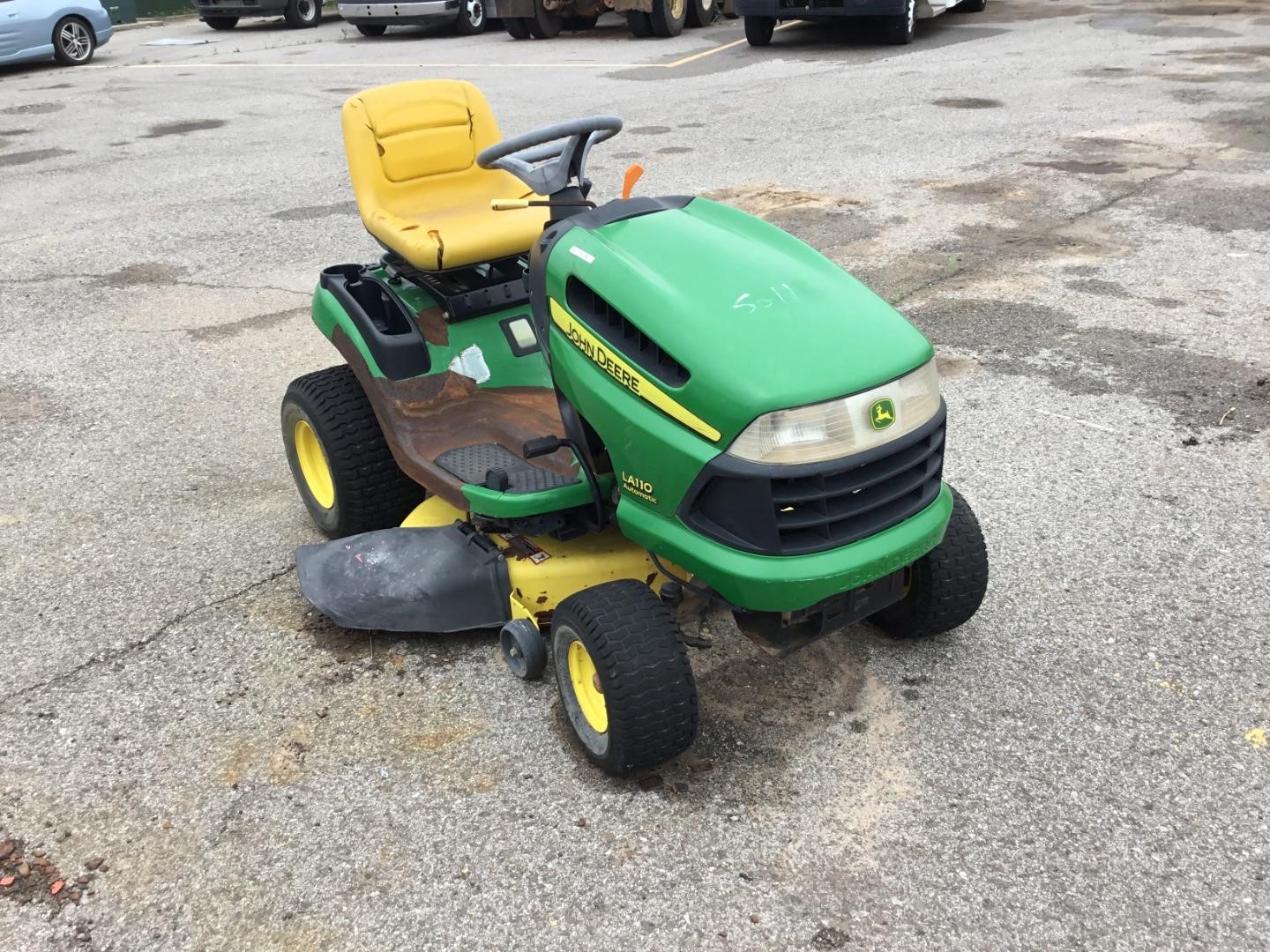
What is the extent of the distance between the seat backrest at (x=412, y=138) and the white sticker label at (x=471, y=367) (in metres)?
0.54

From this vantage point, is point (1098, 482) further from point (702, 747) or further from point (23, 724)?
point (23, 724)

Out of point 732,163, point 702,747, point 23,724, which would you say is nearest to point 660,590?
point 702,747

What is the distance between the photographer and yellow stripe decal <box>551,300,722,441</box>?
2.31 metres

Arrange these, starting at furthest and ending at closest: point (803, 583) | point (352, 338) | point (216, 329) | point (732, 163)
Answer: point (732, 163)
point (216, 329)
point (352, 338)
point (803, 583)

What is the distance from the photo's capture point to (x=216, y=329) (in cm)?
551

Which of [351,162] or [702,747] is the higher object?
[351,162]

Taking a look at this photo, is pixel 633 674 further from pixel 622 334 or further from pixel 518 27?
pixel 518 27

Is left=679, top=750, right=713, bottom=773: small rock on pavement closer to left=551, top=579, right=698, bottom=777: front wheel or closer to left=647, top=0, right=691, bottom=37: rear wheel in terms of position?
left=551, top=579, right=698, bottom=777: front wheel

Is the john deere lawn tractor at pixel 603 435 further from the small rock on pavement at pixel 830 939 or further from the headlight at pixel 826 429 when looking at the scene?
the small rock on pavement at pixel 830 939

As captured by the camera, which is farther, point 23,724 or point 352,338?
point 352,338

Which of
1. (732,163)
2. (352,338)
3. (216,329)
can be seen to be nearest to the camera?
(352,338)

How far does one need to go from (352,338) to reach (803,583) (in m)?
1.72

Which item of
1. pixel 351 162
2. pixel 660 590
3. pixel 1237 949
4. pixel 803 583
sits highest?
pixel 351 162

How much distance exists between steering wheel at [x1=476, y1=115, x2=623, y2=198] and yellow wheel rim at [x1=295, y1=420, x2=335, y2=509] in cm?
120
